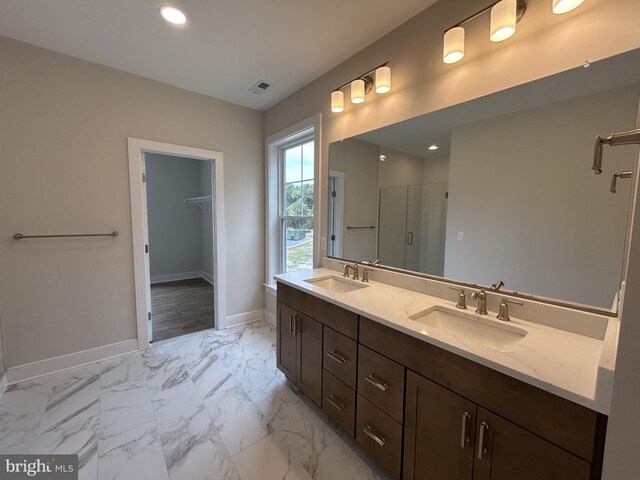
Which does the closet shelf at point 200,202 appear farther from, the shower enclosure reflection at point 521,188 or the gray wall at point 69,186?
the shower enclosure reflection at point 521,188

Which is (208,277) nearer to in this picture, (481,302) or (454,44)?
(481,302)

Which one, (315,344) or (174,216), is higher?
(174,216)

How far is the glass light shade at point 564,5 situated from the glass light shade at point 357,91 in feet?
3.51

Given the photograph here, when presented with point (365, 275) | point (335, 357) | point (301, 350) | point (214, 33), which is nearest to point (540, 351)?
point (335, 357)

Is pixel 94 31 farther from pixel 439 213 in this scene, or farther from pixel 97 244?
pixel 439 213

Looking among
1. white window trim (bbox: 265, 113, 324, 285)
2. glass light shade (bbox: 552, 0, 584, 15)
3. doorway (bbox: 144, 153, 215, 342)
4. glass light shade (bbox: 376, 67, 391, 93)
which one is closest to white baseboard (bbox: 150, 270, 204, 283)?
doorway (bbox: 144, 153, 215, 342)

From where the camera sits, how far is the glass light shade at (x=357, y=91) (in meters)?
1.91

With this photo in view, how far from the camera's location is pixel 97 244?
93.7 inches

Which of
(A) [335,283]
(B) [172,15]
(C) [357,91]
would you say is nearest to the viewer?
(B) [172,15]

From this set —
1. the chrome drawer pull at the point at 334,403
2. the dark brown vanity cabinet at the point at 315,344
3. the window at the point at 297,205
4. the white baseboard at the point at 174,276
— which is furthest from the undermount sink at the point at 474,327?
the white baseboard at the point at 174,276

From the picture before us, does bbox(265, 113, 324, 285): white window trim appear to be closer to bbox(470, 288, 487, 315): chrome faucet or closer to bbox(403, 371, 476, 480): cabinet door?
bbox(470, 288, 487, 315): chrome faucet

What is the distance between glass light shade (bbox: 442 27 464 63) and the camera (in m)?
1.35

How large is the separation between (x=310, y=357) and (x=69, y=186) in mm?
2465

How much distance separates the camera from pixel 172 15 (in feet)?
5.54
